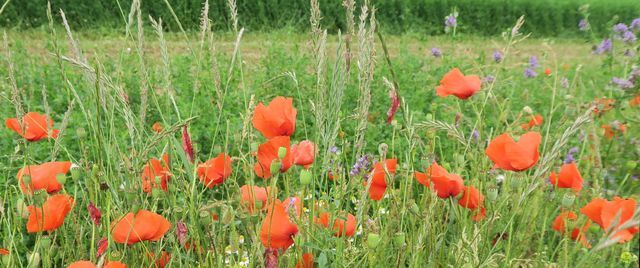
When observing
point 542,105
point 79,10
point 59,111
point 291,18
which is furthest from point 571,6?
point 59,111

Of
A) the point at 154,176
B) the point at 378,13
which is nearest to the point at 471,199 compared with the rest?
the point at 154,176

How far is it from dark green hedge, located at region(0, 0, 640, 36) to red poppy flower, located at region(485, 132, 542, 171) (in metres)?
5.36

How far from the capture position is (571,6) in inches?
585

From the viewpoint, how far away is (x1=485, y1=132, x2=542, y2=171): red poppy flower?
3.65 feet

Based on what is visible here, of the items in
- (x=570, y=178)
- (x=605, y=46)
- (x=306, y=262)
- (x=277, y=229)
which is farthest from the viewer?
(x=605, y=46)

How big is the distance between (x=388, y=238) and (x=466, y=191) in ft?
0.60

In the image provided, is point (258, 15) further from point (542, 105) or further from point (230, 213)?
point (230, 213)

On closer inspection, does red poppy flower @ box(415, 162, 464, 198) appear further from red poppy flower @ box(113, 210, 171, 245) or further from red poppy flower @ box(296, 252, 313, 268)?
red poppy flower @ box(113, 210, 171, 245)

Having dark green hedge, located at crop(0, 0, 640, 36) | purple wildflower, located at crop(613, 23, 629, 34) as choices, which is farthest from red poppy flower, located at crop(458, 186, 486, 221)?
dark green hedge, located at crop(0, 0, 640, 36)

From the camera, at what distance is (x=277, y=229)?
102cm

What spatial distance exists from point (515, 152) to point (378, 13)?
677 cm

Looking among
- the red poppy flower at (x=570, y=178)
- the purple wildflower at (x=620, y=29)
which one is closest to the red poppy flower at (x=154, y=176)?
the red poppy flower at (x=570, y=178)

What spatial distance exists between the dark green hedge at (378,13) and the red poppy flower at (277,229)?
18.2 ft

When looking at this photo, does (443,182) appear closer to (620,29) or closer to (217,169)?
(217,169)
